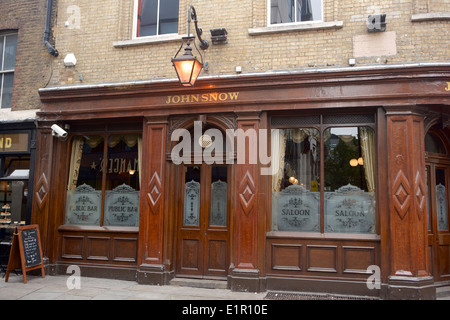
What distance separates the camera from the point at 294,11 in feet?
25.4

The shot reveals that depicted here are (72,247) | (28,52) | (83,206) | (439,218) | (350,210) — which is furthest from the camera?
(28,52)

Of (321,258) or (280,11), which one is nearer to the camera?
(321,258)

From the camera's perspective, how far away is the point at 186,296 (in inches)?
264

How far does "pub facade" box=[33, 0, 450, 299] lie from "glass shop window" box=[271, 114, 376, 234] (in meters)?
0.03

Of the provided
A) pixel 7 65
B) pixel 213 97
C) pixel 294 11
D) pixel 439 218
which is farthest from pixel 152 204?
pixel 439 218

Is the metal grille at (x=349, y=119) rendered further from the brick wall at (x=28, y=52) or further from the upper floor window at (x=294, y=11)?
the brick wall at (x=28, y=52)

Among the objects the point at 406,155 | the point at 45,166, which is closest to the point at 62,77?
the point at 45,166

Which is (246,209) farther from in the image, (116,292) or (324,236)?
(116,292)

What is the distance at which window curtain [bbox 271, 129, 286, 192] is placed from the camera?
7.40 meters

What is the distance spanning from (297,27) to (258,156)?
2.67m

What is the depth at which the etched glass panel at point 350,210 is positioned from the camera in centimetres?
697

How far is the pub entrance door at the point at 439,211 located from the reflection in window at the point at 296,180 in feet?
7.16

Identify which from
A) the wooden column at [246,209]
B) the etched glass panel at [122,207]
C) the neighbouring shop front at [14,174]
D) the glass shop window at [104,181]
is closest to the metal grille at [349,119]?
the wooden column at [246,209]

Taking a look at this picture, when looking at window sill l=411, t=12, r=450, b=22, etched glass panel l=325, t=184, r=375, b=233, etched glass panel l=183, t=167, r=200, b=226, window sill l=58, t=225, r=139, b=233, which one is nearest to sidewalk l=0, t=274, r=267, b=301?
window sill l=58, t=225, r=139, b=233
